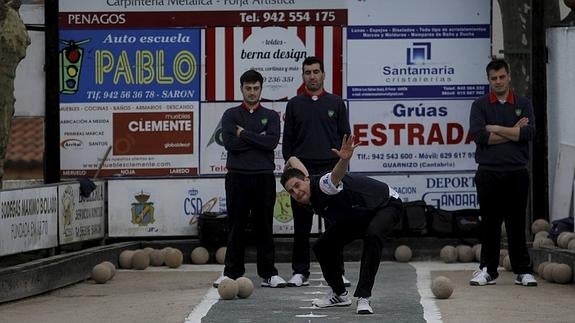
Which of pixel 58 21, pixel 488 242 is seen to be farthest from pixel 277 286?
pixel 58 21

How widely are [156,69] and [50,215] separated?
2.81 m

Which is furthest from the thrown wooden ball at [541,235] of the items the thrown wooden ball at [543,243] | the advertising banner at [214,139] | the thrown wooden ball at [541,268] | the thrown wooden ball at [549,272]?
the advertising banner at [214,139]

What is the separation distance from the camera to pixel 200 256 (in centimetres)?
1692

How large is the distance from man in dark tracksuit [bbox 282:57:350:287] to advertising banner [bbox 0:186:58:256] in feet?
8.27

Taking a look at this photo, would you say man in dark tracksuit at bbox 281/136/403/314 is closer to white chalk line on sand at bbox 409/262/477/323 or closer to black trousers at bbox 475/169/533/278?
white chalk line on sand at bbox 409/262/477/323

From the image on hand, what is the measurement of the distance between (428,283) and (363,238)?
279 centimetres

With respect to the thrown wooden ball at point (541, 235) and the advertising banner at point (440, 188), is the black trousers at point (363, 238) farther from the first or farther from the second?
the advertising banner at point (440, 188)

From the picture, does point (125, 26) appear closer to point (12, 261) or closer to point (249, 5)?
point (249, 5)

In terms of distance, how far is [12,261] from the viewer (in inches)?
568

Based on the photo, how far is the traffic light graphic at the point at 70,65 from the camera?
56.6ft

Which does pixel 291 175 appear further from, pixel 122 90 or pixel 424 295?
pixel 122 90

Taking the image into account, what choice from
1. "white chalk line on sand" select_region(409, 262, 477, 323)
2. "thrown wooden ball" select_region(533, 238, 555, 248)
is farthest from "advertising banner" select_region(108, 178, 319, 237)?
"thrown wooden ball" select_region(533, 238, 555, 248)

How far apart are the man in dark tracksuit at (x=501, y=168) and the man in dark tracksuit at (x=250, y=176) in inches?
75.1

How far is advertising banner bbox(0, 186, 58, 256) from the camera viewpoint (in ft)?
45.0
